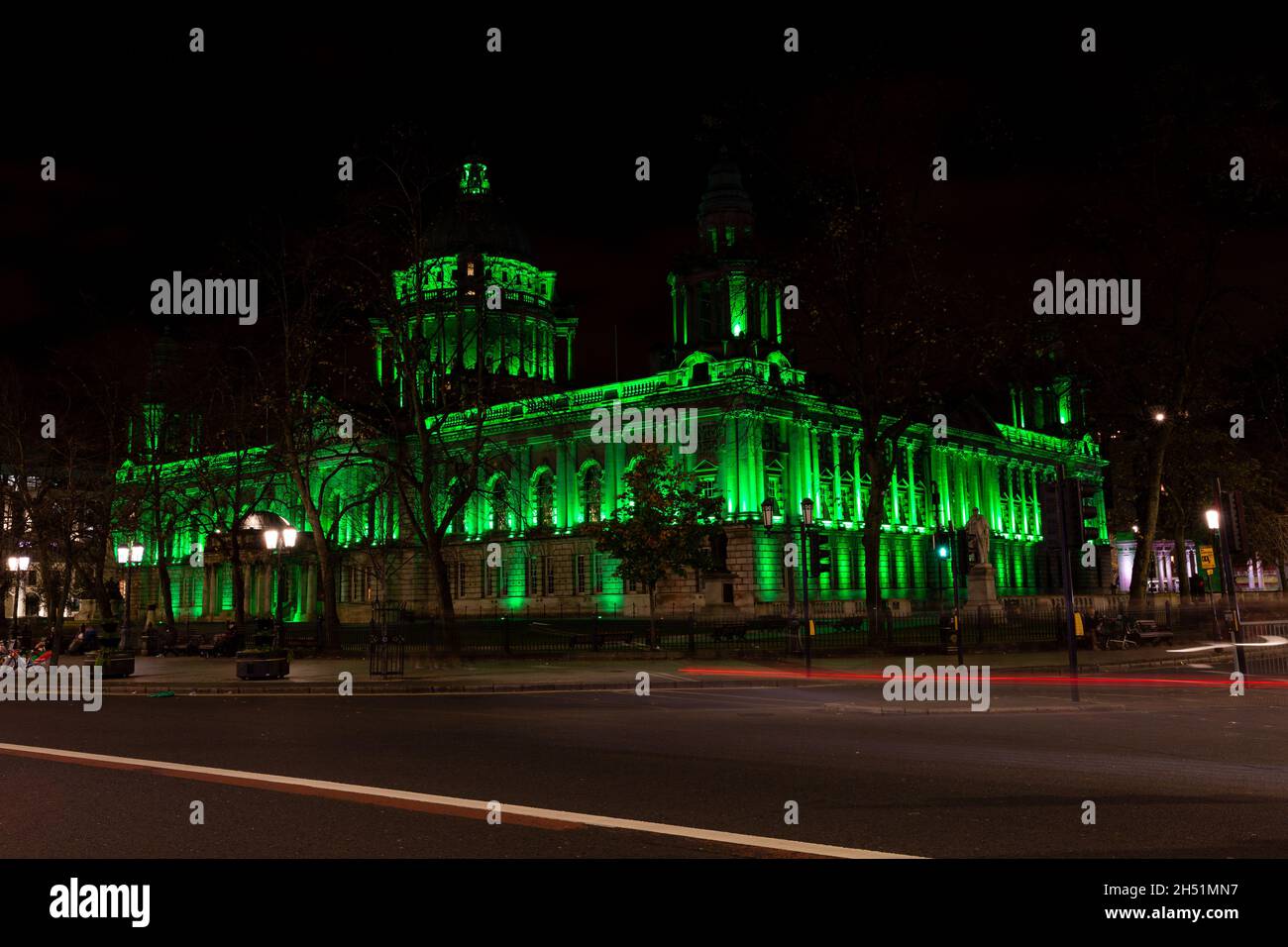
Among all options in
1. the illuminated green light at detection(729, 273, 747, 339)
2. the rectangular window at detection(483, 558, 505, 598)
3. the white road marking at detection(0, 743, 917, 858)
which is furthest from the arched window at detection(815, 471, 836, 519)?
the white road marking at detection(0, 743, 917, 858)

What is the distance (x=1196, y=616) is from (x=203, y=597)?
244 ft

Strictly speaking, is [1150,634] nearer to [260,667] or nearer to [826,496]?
[260,667]

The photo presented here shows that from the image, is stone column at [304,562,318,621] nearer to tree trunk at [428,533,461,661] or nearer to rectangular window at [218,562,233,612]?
rectangular window at [218,562,233,612]

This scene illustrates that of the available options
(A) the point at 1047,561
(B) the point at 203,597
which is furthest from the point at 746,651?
(A) the point at 1047,561

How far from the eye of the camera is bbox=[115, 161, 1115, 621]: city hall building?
6444 cm

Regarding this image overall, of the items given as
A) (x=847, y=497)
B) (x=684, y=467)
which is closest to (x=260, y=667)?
(x=684, y=467)

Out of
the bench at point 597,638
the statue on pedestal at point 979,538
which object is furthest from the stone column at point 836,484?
the bench at point 597,638

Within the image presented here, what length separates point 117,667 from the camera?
26438 millimetres

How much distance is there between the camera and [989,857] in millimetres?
6738

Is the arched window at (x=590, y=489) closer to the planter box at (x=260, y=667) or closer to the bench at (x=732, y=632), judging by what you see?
the bench at (x=732, y=632)

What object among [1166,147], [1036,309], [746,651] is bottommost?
[746,651]

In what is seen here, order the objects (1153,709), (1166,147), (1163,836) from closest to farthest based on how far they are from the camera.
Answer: (1163,836), (1153,709), (1166,147)
